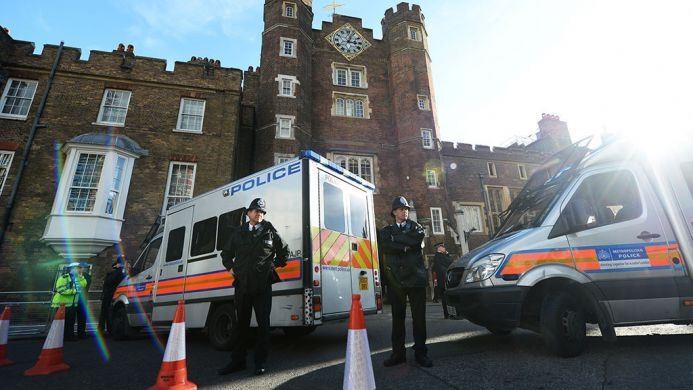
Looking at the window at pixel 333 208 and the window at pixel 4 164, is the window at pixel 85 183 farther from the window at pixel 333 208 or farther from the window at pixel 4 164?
the window at pixel 333 208

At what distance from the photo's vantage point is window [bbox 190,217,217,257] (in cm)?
609

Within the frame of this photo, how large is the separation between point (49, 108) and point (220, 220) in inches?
505

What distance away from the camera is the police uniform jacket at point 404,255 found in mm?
3852

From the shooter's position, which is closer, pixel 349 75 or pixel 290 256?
pixel 290 256

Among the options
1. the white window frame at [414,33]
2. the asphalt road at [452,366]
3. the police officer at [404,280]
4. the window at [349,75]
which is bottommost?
the asphalt road at [452,366]

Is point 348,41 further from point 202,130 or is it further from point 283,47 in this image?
point 202,130

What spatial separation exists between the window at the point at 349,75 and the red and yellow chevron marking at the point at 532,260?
58.6 ft

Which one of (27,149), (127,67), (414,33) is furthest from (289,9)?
(27,149)

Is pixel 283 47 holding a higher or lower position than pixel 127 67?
higher

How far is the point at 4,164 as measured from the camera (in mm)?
12477

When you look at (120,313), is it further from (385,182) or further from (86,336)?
(385,182)

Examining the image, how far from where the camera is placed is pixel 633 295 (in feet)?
12.8

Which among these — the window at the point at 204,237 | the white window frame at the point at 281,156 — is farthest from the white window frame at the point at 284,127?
the window at the point at 204,237

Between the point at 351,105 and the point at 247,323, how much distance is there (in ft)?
56.9
